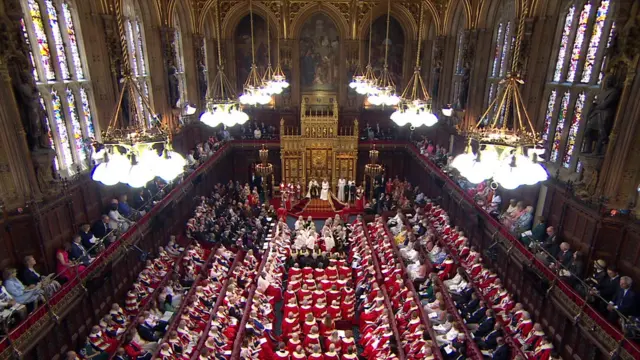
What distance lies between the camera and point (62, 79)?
35.2 feet

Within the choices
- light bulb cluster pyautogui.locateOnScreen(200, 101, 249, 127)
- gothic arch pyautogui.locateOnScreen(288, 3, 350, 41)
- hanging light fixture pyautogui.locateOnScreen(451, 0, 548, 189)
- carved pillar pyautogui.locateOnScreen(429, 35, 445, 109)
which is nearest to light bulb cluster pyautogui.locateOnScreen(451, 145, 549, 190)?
hanging light fixture pyautogui.locateOnScreen(451, 0, 548, 189)

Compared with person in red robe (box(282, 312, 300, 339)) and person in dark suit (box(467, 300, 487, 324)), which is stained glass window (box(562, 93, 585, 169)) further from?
person in red robe (box(282, 312, 300, 339))

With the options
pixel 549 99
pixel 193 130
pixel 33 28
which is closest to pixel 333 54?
pixel 193 130

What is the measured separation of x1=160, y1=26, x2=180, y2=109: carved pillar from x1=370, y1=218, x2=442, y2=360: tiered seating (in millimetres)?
10472

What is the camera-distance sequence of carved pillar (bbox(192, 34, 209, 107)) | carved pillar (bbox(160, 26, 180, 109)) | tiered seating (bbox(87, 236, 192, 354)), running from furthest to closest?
1. carved pillar (bbox(192, 34, 209, 107))
2. carved pillar (bbox(160, 26, 180, 109))
3. tiered seating (bbox(87, 236, 192, 354))

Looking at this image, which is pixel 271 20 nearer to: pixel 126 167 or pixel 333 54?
pixel 333 54

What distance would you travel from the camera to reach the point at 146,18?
51.4ft

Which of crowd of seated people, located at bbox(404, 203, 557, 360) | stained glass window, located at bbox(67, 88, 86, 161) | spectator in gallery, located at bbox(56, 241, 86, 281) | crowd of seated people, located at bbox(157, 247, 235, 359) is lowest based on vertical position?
crowd of seated people, located at bbox(157, 247, 235, 359)

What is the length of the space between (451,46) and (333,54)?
6.92 m

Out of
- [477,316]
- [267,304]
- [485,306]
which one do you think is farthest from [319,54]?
[477,316]

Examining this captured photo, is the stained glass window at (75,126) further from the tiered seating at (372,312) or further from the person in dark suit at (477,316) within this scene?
the person in dark suit at (477,316)

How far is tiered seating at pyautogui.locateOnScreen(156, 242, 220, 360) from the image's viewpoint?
955 centimetres

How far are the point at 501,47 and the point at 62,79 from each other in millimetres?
14770

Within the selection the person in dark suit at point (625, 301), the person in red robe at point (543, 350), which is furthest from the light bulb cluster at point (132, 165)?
the person in red robe at point (543, 350)
